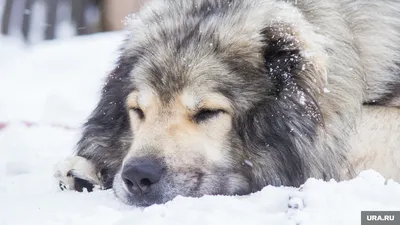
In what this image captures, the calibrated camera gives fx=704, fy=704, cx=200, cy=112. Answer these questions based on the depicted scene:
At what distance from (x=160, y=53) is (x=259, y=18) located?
53 cm

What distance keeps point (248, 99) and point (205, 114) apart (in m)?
0.22

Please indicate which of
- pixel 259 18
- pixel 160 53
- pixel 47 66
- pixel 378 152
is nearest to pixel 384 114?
pixel 378 152

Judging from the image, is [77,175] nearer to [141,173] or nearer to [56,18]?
[141,173]

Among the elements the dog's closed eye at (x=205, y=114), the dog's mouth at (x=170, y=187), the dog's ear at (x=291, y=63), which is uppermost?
the dog's ear at (x=291, y=63)

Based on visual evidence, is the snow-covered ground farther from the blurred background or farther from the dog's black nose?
the blurred background

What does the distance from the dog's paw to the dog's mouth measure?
0.45 metres

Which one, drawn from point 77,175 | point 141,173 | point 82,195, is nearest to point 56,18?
point 77,175

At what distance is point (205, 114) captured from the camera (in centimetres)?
332

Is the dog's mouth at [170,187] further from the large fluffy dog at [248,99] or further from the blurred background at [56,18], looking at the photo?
the blurred background at [56,18]

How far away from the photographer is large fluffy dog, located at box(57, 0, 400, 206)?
3266 mm

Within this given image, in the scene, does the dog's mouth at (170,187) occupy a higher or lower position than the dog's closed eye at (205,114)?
lower

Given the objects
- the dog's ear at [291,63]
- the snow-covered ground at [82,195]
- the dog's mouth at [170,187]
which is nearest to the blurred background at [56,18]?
the snow-covered ground at [82,195]

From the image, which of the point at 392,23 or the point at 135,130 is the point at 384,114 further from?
the point at 135,130

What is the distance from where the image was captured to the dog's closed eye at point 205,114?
3307 mm
